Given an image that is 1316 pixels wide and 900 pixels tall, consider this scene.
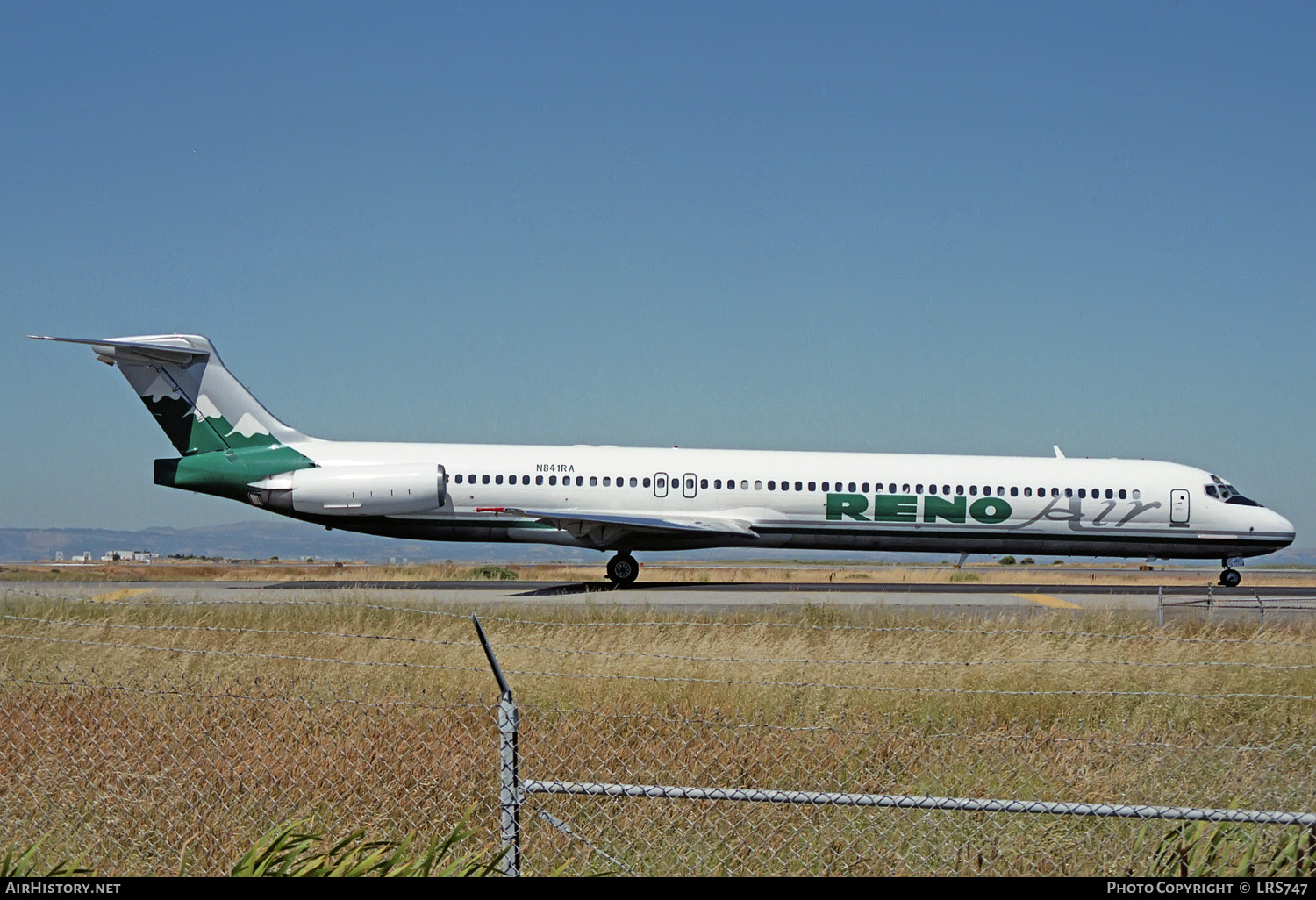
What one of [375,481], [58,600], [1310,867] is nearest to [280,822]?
[1310,867]

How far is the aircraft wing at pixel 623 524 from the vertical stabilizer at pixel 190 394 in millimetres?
6278

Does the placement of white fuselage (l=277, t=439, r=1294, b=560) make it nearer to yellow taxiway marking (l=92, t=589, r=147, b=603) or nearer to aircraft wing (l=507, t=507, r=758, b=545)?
aircraft wing (l=507, t=507, r=758, b=545)

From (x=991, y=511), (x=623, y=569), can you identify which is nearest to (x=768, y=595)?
(x=623, y=569)

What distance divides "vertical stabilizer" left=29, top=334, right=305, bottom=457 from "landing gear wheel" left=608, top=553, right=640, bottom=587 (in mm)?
8113

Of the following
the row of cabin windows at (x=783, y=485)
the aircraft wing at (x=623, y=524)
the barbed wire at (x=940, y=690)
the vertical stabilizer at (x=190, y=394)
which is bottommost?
the barbed wire at (x=940, y=690)

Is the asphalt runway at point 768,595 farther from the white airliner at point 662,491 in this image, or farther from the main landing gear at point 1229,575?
the white airliner at point 662,491

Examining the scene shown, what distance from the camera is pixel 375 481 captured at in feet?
80.2

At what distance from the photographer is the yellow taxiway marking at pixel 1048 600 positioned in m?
20.0

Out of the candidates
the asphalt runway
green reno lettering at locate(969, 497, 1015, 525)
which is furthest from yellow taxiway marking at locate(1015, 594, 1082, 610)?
green reno lettering at locate(969, 497, 1015, 525)

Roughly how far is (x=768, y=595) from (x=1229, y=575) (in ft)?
41.1

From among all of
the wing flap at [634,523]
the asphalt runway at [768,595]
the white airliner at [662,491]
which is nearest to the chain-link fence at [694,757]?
the asphalt runway at [768,595]

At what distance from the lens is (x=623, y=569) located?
84.5ft

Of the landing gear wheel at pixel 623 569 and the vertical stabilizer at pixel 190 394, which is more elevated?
the vertical stabilizer at pixel 190 394
